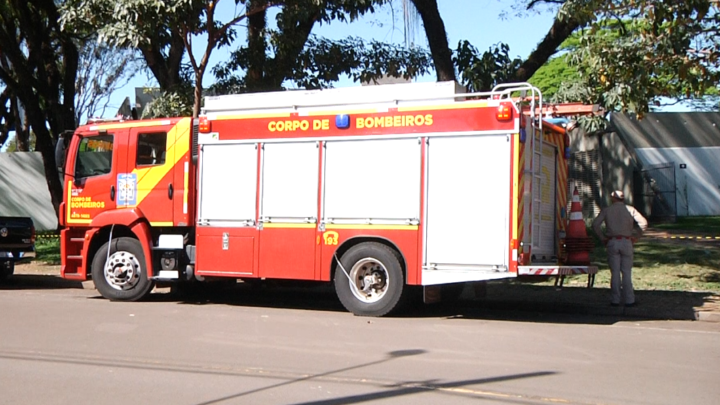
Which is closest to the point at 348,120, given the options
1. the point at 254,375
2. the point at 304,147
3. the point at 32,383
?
the point at 304,147

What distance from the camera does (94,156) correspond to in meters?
13.7

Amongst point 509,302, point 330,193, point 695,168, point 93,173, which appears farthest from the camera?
point 695,168

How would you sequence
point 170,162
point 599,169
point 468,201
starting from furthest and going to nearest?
point 599,169 < point 170,162 < point 468,201

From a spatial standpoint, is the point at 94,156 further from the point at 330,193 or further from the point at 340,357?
the point at 340,357

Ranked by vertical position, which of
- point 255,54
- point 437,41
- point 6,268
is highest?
point 437,41

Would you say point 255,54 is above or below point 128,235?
above

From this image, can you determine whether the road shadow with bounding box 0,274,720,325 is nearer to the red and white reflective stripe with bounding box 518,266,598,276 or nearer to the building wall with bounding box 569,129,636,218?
the red and white reflective stripe with bounding box 518,266,598,276

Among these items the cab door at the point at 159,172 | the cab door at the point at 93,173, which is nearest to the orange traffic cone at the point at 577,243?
the cab door at the point at 159,172

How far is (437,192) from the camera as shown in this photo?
36.8 feet

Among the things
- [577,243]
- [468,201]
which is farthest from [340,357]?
[577,243]

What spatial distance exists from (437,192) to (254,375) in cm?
452

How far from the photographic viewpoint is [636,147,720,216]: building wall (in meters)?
32.6

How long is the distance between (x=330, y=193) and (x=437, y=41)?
5.83 metres

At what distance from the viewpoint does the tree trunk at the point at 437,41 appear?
53.8 feet
